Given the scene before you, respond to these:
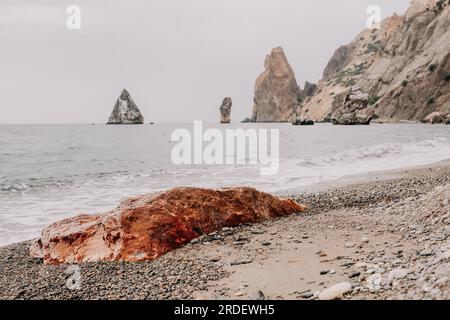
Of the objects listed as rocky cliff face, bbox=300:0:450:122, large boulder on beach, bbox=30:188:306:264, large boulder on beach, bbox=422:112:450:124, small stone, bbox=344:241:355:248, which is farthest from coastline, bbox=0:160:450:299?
rocky cliff face, bbox=300:0:450:122

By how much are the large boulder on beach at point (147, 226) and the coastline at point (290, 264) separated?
1.25ft

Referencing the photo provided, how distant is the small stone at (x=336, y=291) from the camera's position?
16.9 ft

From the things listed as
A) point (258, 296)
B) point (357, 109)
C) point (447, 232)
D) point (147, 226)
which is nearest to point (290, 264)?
point (258, 296)

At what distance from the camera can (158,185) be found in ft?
70.2

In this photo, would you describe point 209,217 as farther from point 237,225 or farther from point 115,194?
point 115,194

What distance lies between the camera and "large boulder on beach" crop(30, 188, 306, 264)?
8766 mm

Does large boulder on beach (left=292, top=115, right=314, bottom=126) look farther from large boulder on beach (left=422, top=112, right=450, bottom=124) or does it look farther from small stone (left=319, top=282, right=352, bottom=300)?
small stone (left=319, top=282, right=352, bottom=300)

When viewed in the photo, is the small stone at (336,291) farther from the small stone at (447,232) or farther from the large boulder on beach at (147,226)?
the large boulder on beach at (147,226)

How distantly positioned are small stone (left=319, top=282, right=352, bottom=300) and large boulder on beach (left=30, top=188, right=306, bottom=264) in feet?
13.7

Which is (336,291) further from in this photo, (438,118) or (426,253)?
(438,118)

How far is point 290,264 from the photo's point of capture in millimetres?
7012

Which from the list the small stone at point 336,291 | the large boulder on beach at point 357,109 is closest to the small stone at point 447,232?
the small stone at point 336,291
